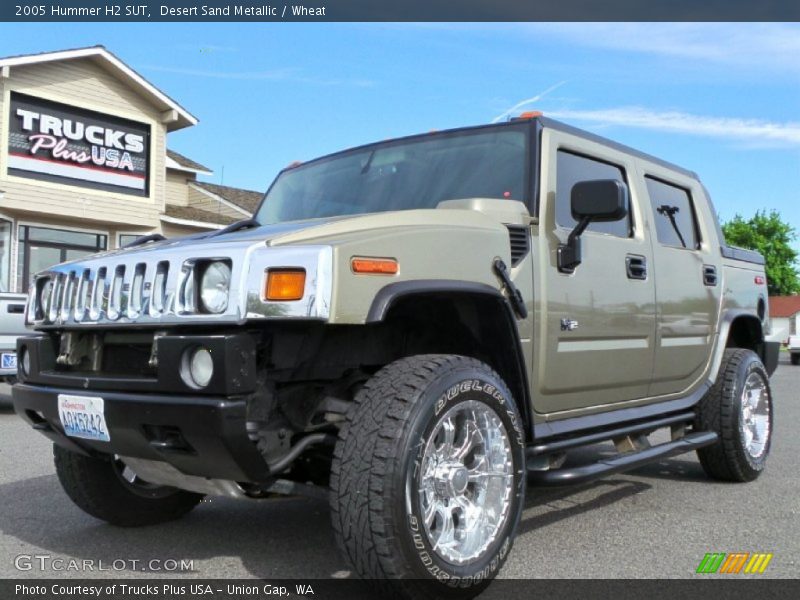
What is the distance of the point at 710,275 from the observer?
17.1 feet

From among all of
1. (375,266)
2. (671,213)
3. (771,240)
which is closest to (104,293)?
(375,266)

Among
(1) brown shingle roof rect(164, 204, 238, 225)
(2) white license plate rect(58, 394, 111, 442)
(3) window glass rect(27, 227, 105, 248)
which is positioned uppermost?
(1) brown shingle roof rect(164, 204, 238, 225)

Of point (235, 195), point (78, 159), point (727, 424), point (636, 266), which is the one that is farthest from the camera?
point (235, 195)

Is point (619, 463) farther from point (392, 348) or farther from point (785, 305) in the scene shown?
point (785, 305)

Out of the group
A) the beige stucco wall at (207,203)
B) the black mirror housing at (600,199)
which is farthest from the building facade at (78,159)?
the black mirror housing at (600,199)

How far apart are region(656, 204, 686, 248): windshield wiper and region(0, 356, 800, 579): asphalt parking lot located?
61.5 inches

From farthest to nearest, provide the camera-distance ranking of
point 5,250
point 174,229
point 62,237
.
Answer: point 174,229, point 62,237, point 5,250

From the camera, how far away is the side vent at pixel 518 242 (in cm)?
361

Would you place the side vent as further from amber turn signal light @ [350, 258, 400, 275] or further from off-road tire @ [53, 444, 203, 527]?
off-road tire @ [53, 444, 203, 527]

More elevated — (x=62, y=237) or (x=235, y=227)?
(x=62, y=237)

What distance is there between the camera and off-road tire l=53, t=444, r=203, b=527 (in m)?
3.87

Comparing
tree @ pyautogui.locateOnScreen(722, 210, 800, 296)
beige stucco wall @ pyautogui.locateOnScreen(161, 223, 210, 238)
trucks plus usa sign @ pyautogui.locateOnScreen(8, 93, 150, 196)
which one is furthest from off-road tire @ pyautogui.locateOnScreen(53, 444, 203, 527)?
tree @ pyautogui.locateOnScreen(722, 210, 800, 296)

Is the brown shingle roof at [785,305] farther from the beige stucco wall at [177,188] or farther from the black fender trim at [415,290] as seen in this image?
the black fender trim at [415,290]

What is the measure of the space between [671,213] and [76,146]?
16753 mm
